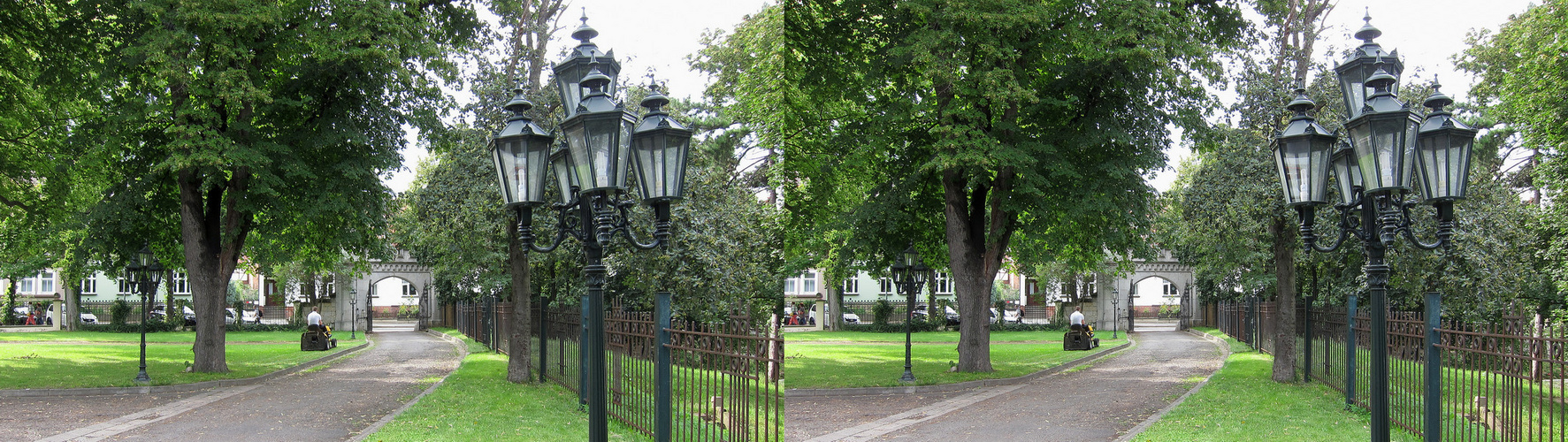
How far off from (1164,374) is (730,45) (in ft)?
26.5

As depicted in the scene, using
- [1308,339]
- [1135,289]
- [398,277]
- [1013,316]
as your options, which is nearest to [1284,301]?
[1308,339]

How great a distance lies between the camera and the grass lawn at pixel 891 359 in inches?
485

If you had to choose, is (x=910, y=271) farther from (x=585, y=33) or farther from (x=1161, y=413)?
(x=585, y=33)

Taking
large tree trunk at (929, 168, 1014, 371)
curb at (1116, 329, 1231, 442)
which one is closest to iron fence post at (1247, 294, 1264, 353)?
curb at (1116, 329, 1231, 442)

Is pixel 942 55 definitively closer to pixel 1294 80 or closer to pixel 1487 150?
pixel 1294 80

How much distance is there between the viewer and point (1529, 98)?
33.9ft

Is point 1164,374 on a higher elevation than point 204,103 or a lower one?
lower

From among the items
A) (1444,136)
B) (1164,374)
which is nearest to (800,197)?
(1164,374)

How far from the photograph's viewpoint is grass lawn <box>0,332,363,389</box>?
44.9 ft

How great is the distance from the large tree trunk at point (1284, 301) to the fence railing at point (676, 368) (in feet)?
21.4

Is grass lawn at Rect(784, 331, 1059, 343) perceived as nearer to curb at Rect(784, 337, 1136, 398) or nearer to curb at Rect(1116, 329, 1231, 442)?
curb at Rect(1116, 329, 1231, 442)

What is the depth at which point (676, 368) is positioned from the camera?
8719mm

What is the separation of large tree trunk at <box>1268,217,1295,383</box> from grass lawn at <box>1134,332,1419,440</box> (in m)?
0.24

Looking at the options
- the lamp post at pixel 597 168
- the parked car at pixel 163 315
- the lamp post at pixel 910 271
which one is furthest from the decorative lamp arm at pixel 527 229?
the parked car at pixel 163 315
